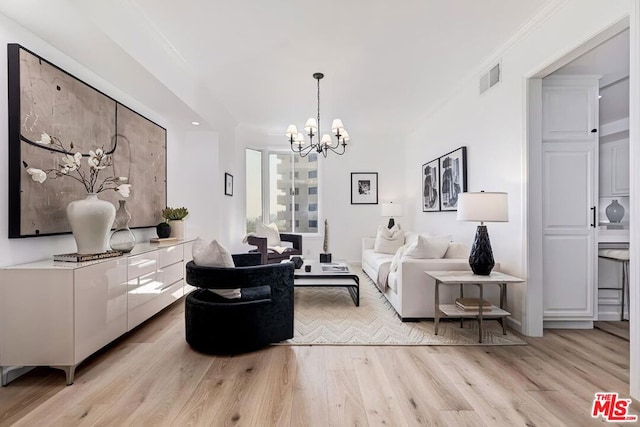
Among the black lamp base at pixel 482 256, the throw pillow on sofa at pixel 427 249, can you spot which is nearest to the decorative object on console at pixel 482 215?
the black lamp base at pixel 482 256

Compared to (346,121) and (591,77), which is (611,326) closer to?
(591,77)

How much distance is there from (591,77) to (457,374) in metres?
2.98

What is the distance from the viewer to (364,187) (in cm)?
685

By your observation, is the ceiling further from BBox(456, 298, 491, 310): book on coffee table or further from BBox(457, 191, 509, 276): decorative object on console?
BBox(456, 298, 491, 310): book on coffee table

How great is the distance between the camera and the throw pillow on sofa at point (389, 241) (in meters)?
5.29

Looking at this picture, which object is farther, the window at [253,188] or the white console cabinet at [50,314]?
the window at [253,188]

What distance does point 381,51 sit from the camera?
3275 millimetres

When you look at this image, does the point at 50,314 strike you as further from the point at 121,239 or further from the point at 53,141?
the point at 53,141

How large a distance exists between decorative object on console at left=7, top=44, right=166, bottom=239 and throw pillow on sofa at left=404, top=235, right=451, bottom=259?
9.16 ft

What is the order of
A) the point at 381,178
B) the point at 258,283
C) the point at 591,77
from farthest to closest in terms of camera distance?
the point at 381,178 < the point at 591,77 < the point at 258,283

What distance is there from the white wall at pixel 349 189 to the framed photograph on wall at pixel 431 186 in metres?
1.19

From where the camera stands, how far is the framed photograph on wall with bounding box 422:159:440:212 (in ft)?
16.6

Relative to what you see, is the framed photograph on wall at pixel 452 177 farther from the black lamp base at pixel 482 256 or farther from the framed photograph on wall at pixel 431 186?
the black lamp base at pixel 482 256

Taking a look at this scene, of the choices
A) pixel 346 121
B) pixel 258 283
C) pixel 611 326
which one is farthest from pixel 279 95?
pixel 611 326
